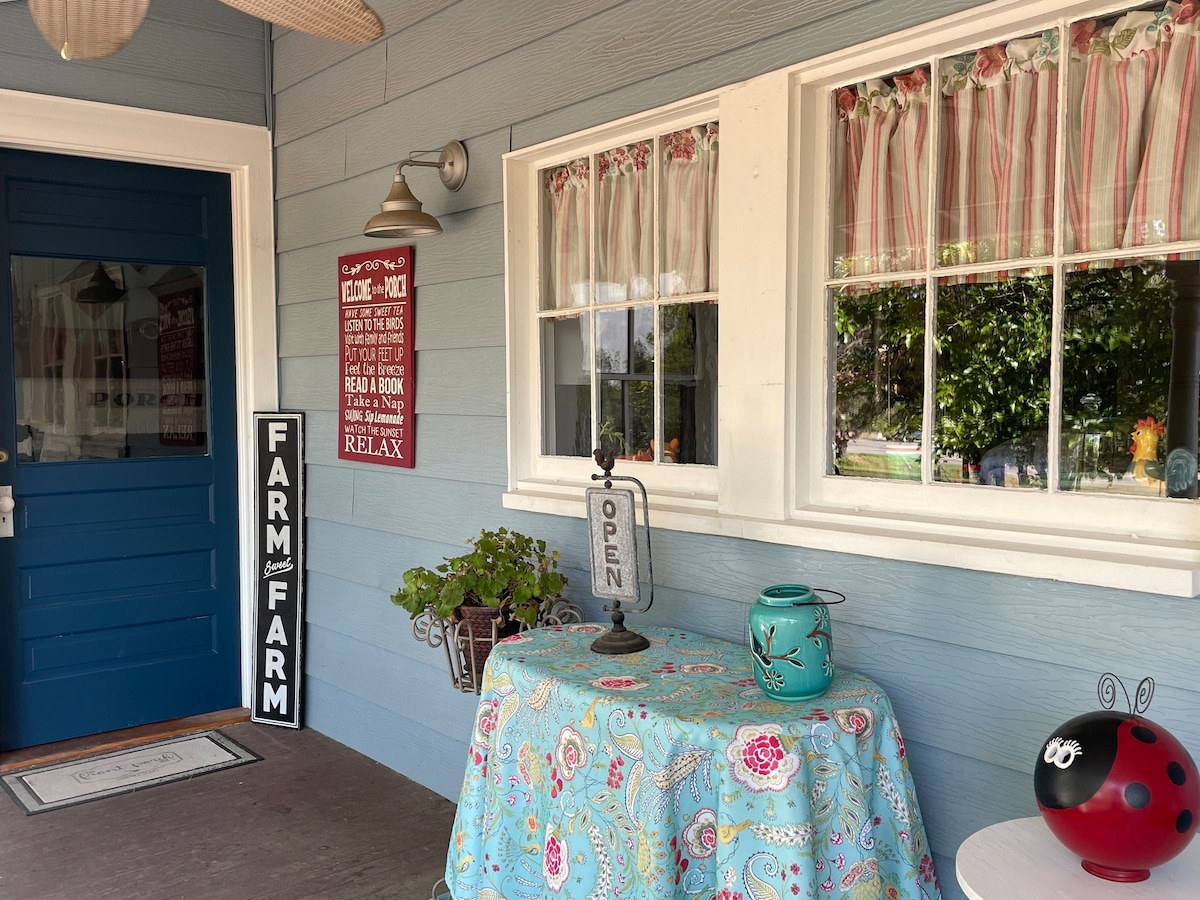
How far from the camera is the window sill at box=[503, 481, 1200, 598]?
1.65m

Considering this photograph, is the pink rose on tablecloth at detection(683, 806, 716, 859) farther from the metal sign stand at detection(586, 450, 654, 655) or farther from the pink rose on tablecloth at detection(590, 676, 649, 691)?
the metal sign stand at detection(586, 450, 654, 655)

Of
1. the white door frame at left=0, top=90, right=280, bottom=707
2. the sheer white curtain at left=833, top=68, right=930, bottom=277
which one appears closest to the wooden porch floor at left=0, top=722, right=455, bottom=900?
the white door frame at left=0, top=90, right=280, bottom=707

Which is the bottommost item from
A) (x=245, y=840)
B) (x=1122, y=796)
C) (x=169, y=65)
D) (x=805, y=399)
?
(x=245, y=840)

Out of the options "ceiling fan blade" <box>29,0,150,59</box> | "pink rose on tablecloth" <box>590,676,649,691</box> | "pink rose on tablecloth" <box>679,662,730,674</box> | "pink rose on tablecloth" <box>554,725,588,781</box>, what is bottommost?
"pink rose on tablecloth" <box>554,725,588,781</box>

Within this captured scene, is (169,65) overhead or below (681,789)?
overhead

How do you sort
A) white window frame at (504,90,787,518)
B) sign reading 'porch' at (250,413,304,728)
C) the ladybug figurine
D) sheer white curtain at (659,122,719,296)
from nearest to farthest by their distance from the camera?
the ladybug figurine < white window frame at (504,90,787,518) < sheer white curtain at (659,122,719,296) < sign reading 'porch' at (250,413,304,728)

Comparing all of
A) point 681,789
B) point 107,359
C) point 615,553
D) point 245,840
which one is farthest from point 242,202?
point 681,789

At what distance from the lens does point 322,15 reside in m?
2.06

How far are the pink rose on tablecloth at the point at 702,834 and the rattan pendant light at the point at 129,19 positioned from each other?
168 centimetres

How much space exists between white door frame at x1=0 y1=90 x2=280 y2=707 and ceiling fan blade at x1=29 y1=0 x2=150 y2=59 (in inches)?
55.1

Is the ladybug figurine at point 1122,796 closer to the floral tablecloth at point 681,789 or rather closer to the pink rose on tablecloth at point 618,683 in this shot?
the floral tablecloth at point 681,789

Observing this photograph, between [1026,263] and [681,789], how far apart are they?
3.76ft

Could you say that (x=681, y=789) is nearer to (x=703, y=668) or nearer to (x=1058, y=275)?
(x=703, y=668)

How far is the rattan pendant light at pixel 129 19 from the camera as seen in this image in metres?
2.01
